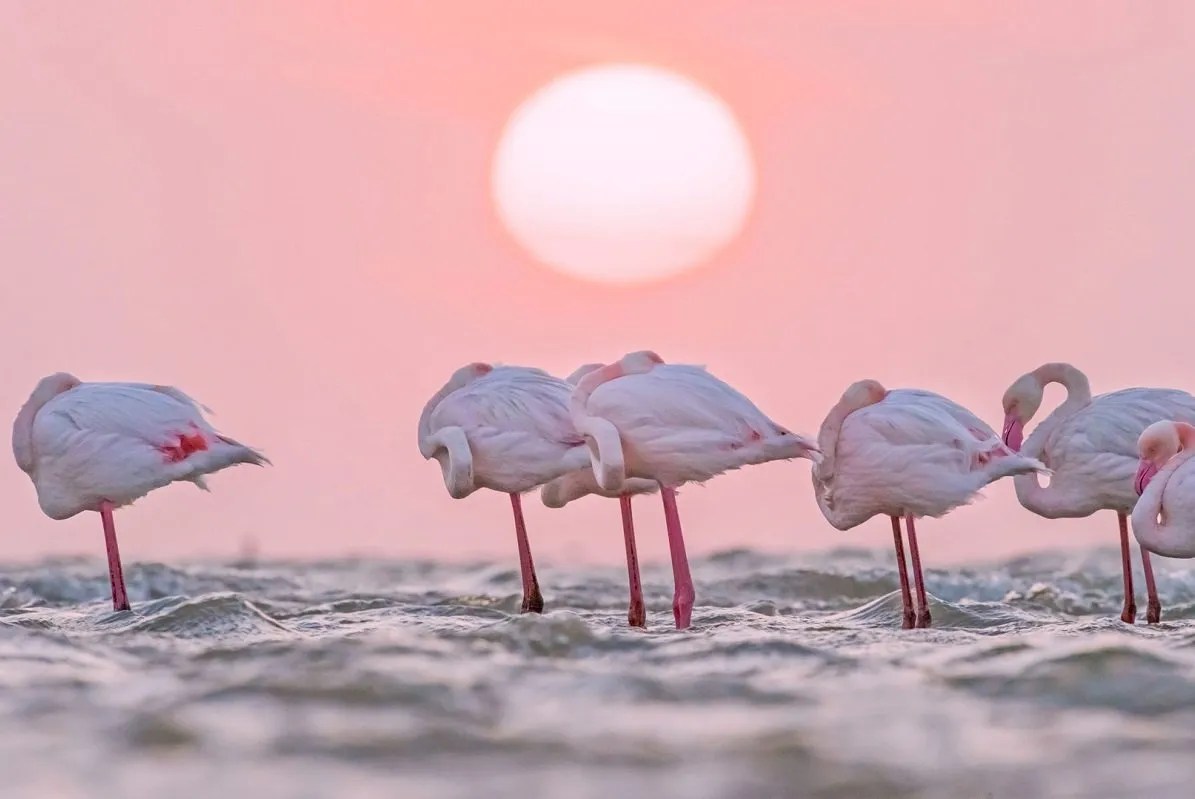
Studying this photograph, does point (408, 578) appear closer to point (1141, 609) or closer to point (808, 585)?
point (808, 585)

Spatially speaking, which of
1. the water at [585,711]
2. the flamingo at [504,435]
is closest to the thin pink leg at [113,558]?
the water at [585,711]

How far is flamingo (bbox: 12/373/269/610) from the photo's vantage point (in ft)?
35.9

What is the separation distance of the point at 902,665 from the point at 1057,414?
4.46 metres

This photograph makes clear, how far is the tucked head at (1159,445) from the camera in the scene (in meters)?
9.78

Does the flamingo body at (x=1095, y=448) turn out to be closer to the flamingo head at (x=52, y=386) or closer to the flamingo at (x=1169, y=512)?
the flamingo at (x=1169, y=512)

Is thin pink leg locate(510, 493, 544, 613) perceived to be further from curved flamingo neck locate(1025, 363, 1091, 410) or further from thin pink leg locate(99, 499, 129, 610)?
curved flamingo neck locate(1025, 363, 1091, 410)

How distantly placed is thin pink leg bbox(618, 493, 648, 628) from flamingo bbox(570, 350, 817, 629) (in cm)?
112

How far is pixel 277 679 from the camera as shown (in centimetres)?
679

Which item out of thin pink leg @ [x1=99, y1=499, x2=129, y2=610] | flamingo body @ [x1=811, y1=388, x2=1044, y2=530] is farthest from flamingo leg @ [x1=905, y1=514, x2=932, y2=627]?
thin pink leg @ [x1=99, y1=499, x2=129, y2=610]

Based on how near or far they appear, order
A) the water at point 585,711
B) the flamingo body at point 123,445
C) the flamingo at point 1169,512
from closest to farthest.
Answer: the water at point 585,711 → the flamingo at point 1169,512 → the flamingo body at point 123,445

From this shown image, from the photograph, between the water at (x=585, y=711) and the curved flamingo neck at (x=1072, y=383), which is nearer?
the water at (x=585, y=711)

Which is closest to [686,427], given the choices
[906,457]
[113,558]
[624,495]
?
Answer: [906,457]

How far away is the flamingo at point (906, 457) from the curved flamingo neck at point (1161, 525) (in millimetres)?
1060

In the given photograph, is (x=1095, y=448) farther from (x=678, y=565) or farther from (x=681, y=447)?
(x=681, y=447)
